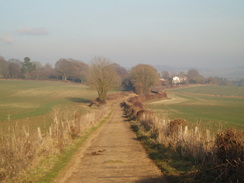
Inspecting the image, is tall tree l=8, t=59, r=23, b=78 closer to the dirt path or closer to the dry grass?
the dry grass

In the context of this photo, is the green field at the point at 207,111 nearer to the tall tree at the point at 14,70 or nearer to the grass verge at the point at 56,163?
the grass verge at the point at 56,163

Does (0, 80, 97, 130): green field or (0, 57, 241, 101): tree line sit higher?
(0, 57, 241, 101): tree line

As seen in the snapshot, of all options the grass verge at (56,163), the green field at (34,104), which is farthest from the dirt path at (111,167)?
the green field at (34,104)

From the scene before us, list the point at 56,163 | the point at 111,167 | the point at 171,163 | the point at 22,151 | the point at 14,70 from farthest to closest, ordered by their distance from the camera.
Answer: the point at 14,70
the point at 56,163
the point at 171,163
the point at 111,167
the point at 22,151

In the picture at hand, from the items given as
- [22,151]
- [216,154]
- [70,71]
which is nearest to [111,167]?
[22,151]

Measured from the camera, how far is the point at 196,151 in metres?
9.14

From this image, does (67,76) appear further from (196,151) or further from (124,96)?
(196,151)

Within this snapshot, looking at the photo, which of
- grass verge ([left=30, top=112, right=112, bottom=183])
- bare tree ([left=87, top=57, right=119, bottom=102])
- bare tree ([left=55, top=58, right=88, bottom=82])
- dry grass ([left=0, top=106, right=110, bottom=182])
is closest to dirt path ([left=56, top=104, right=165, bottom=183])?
grass verge ([left=30, top=112, right=112, bottom=183])

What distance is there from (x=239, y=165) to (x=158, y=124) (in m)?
9.04

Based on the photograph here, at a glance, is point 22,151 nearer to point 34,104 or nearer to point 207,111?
point 207,111

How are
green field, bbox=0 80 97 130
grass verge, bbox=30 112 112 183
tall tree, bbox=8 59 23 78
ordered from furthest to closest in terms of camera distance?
tall tree, bbox=8 59 23 78
green field, bbox=0 80 97 130
grass verge, bbox=30 112 112 183

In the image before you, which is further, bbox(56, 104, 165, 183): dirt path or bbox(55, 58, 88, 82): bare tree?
bbox(55, 58, 88, 82): bare tree

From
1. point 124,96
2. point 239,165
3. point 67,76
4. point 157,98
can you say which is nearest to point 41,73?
point 67,76

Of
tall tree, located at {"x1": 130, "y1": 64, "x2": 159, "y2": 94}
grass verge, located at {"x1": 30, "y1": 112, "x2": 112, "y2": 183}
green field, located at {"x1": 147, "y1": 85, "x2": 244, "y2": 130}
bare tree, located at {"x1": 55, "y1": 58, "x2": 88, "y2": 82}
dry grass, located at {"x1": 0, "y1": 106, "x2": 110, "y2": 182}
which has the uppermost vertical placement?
bare tree, located at {"x1": 55, "y1": 58, "x2": 88, "y2": 82}
